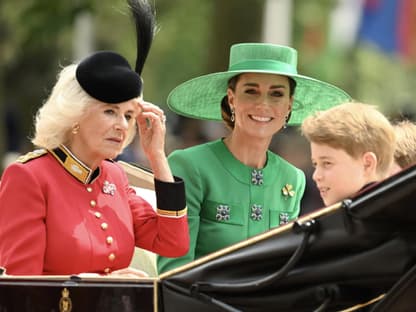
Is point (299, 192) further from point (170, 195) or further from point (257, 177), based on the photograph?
point (170, 195)

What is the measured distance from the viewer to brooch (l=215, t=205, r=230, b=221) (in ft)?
17.8

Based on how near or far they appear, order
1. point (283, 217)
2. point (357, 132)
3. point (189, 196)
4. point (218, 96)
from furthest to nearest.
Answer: point (218, 96) → point (283, 217) → point (189, 196) → point (357, 132)

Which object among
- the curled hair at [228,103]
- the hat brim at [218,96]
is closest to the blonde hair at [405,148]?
the hat brim at [218,96]

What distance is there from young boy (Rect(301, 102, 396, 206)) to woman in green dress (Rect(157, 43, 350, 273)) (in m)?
0.83

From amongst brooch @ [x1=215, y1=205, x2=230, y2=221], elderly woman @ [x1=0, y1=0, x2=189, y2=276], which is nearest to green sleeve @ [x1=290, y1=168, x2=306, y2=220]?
brooch @ [x1=215, y1=205, x2=230, y2=221]

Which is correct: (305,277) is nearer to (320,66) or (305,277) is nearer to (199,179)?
(199,179)

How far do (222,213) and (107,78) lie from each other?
0.91 metres

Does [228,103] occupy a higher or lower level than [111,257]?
higher

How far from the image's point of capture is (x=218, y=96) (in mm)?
5852

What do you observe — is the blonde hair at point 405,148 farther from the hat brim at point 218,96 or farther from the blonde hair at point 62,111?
the blonde hair at point 62,111

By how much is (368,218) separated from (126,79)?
1.22 metres

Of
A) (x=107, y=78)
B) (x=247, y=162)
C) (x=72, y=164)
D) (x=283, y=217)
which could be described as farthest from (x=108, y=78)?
(x=283, y=217)

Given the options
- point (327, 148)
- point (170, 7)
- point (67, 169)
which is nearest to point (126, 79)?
point (67, 169)

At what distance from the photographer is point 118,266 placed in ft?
16.1
